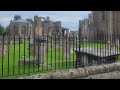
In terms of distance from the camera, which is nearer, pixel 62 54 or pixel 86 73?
pixel 86 73

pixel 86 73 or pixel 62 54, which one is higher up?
pixel 62 54

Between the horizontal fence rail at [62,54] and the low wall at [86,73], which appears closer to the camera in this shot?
the low wall at [86,73]

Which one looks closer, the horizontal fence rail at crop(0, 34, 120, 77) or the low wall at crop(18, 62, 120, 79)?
the low wall at crop(18, 62, 120, 79)
